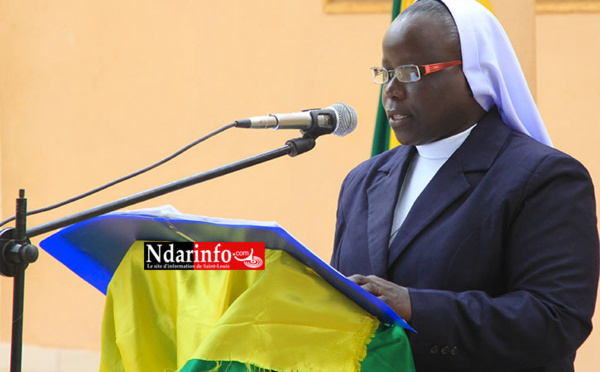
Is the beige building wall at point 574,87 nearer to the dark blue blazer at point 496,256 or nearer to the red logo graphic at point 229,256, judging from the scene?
the dark blue blazer at point 496,256

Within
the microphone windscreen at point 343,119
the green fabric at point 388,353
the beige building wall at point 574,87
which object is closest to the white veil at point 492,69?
the microphone windscreen at point 343,119

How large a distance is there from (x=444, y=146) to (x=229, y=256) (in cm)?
75

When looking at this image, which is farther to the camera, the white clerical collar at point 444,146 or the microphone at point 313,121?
the white clerical collar at point 444,146

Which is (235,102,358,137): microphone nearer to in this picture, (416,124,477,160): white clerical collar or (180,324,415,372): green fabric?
(416,124,477,160): white clerical collar

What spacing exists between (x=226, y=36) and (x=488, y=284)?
4.42 meters

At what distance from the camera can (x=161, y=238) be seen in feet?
6.15

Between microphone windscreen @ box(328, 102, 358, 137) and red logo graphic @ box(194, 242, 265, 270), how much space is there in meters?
0.42

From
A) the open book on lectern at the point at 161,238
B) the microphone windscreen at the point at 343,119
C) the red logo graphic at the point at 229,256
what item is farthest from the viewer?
the microphone windscreen at the point at 343,119

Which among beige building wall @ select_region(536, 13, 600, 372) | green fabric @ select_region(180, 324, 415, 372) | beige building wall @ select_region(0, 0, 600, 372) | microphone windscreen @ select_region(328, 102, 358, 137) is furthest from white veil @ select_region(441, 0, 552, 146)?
beige building wall @ select_region(536, 13, 600, 372)

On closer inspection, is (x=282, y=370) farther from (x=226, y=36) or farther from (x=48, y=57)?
(x=48, y=57)

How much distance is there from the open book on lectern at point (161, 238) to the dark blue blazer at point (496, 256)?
19 cm

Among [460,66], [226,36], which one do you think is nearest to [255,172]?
[226,36]

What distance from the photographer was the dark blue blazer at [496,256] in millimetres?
1853

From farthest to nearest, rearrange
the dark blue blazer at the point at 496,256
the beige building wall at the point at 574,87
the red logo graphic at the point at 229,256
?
1. the beige building wall at the point at 574,87
2. the dark blue blazer at the point at 496,256
3. the red logo graphic at the point at 229,256
